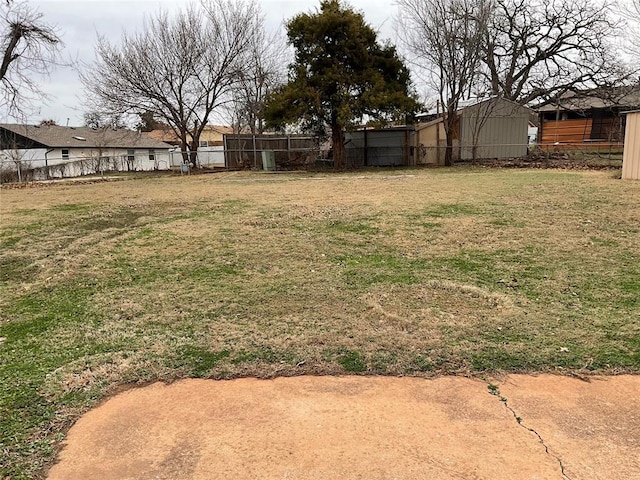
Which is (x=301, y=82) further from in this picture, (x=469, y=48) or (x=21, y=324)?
(x=21, y=324)

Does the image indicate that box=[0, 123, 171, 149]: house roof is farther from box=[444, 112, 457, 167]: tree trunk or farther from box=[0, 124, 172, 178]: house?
box=[444, 112, 457, 167]: tree trunk

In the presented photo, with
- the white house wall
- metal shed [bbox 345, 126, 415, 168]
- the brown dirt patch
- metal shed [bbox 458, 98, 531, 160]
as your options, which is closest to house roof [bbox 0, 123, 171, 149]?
the white house wall

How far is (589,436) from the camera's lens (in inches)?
83.0

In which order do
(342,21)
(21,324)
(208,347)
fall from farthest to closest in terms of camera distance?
(342,21) → (21,324) → (208,347)

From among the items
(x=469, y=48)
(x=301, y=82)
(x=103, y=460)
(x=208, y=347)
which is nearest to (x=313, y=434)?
(x=103, y=460)

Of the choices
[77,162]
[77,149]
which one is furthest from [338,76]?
[77,149]

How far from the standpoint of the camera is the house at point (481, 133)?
22.7m

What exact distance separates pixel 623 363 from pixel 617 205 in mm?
6290

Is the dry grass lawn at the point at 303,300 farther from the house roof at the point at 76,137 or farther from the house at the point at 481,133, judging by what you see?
the house roof at the point at 76,137

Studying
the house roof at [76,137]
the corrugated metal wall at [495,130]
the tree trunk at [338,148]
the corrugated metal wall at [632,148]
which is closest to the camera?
the corrugated metal wall at [632,148]

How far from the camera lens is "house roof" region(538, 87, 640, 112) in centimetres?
2386

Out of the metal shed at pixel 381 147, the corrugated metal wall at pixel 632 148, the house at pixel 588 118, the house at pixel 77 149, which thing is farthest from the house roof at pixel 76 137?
the corrugated metal wall at pixel 632 148

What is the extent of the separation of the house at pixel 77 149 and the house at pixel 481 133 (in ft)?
48.0

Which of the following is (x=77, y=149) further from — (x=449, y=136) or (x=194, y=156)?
(x=449, y=136)
